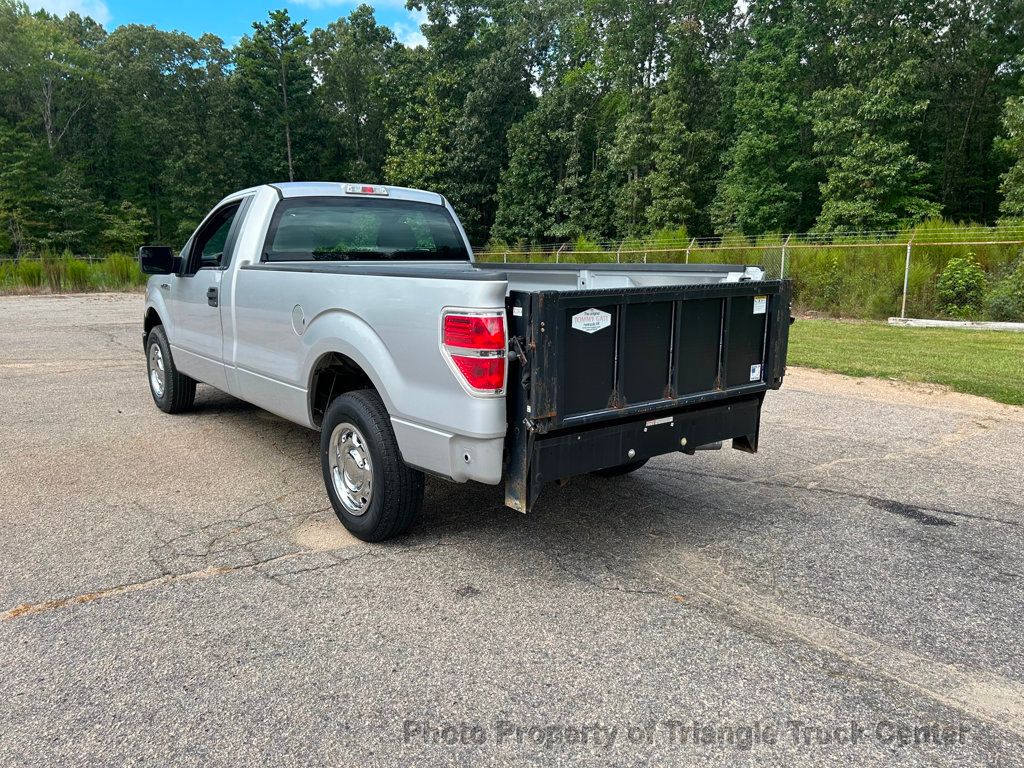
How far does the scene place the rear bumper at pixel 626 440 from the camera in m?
3.42

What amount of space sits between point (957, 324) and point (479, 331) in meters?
16.7

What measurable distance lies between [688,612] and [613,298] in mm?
1485

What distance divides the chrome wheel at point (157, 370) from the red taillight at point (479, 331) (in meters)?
5.06

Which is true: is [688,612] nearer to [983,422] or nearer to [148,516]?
[148,516]

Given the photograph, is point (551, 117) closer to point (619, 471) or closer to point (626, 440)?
point (619, 471)

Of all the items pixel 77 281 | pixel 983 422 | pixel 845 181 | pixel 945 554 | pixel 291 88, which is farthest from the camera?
pixel 291 88

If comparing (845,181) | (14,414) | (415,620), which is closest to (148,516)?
(415,620)

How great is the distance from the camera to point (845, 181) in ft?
110

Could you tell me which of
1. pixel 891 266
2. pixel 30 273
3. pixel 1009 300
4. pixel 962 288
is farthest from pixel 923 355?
pixel 30 273

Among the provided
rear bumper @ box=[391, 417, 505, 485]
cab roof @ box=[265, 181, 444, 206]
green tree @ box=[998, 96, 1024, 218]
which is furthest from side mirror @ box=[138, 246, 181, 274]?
green tree @ box=[998, 96, 1024, 218]

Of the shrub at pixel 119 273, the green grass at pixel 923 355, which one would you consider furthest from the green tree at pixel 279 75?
the green grass at pixel 923 355

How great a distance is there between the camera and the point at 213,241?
20.3ft

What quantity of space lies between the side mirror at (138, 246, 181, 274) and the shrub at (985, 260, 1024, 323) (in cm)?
1711

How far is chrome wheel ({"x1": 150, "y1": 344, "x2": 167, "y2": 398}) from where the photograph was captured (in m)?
7.35
